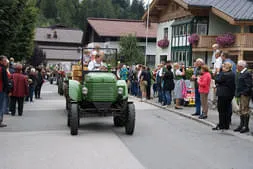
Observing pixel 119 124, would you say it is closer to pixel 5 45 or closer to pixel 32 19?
pixel 5 45

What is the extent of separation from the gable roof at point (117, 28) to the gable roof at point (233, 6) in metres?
24.2

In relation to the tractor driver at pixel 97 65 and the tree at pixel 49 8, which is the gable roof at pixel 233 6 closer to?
the tractor driver at pixel 97 65

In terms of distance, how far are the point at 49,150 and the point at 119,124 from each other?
3.79 meters

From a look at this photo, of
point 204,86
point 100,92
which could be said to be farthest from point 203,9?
point 100,92

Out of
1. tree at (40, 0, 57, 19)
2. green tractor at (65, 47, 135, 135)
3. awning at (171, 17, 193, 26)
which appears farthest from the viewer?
tree at (40, 0, 57, 19)

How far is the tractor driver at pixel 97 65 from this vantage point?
40.5 feet

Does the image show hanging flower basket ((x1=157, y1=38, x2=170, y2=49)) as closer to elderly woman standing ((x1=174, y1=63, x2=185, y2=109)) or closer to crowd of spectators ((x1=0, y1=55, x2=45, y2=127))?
elderly woman standing ((x1=174, y1=63, x2=185, y2=109))

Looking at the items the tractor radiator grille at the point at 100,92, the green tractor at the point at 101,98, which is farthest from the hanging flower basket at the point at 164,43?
the tractor radiator grille at the point at 100,92

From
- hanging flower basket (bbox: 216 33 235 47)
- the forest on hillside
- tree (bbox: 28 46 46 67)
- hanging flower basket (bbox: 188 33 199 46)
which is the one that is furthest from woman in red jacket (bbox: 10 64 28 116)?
the forest on hillside

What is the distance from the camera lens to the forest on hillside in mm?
126688

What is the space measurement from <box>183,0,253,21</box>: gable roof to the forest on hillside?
90166mm

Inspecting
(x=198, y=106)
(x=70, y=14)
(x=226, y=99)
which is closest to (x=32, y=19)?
(x=198, y=106)

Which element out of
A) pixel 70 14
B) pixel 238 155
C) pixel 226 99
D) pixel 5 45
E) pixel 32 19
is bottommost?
pixel 238 155

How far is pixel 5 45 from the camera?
19.5m
